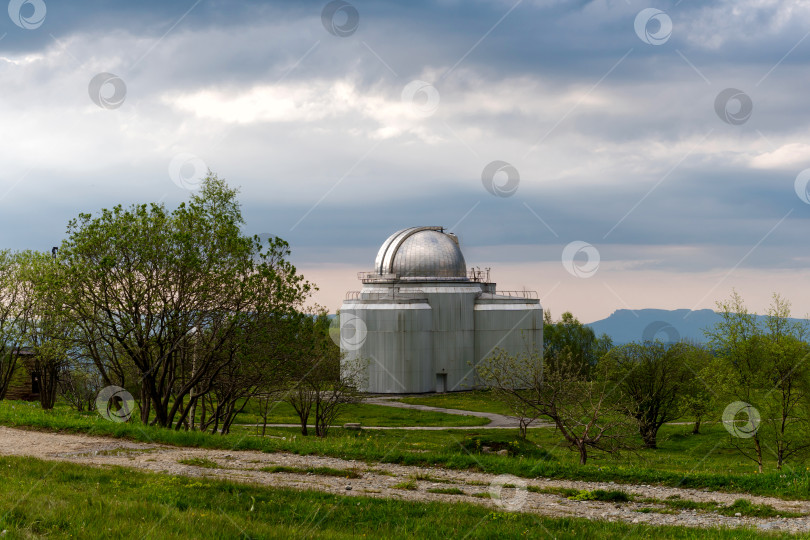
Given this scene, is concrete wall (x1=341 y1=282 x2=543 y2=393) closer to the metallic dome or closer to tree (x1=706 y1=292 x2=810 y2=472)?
the metallic dome

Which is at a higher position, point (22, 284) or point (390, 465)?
point (22, 284)

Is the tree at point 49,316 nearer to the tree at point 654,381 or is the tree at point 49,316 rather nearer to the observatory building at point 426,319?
the tree at point 654,381

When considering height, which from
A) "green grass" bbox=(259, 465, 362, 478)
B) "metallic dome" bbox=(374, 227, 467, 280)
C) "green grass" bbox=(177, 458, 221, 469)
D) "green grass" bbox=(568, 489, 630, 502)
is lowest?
"green grass" bbox=(568, 489, 630, 502)

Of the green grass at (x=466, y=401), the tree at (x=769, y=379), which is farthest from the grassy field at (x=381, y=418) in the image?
the tree at (x=769, y=379)

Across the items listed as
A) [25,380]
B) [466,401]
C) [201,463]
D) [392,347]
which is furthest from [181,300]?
[392,347]

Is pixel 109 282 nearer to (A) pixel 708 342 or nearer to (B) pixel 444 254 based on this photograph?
(A) pixel 708 342

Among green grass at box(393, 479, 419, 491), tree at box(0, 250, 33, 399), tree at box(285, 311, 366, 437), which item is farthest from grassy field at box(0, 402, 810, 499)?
tree at box(0, 250, 33, 399)

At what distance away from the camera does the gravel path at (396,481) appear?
34.3 ft

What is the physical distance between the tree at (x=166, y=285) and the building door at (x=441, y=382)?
43.2m

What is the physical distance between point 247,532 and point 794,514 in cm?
846

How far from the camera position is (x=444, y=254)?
69.4m

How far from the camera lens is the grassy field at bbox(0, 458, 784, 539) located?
312 inches

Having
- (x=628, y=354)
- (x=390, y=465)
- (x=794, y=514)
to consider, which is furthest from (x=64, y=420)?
(x=628, y=354)

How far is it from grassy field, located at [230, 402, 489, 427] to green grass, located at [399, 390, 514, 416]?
5.30 m
